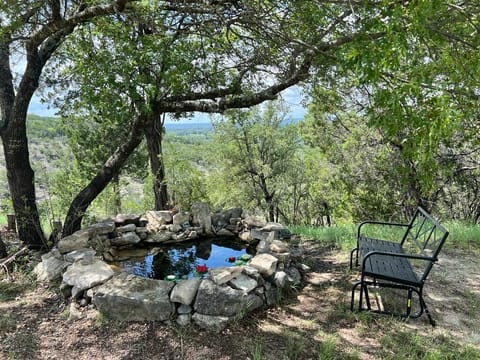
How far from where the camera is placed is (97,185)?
4.84m

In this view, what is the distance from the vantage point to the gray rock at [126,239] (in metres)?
4.78

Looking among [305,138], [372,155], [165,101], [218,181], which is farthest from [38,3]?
[305,138]

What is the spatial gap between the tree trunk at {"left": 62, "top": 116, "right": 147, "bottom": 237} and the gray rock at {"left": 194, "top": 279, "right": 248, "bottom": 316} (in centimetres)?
256

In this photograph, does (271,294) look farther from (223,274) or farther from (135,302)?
(135,302)

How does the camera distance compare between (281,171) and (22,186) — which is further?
(281,171)

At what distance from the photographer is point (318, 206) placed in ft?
51.3

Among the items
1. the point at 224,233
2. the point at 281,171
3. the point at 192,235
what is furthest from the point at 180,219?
the point at 281,171

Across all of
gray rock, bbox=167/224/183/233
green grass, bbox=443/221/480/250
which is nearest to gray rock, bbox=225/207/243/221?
gray rock, bbox=167/224/183/233

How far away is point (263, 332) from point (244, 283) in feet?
1.66

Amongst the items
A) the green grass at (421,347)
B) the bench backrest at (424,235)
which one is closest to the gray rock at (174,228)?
the bench backrest at (424,235)

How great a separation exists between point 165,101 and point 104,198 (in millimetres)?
5687

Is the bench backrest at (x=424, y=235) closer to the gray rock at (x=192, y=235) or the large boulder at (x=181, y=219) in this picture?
the gray rock at (x=192, y=235)

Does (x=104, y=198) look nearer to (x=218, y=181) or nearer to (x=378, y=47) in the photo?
(x=218, y=181)

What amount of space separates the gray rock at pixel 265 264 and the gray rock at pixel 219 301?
455 millimetres
